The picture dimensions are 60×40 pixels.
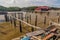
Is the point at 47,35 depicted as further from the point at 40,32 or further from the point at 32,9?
the point at 32,9

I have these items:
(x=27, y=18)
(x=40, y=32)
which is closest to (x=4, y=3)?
(x=27, y=18)

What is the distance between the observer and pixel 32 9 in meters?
8.41

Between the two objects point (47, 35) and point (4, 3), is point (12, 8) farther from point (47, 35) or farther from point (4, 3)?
point (47, 35)

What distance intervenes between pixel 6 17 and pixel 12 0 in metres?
1.43

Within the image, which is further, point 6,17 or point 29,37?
point 6,17

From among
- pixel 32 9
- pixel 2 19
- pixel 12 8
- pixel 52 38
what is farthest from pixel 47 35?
pixel 32 9

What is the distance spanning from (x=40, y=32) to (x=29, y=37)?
1.78 feet

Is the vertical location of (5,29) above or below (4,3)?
below

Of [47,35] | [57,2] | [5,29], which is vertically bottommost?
[5,29]

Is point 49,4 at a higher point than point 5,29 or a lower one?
higher

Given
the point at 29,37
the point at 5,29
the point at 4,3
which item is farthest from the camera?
the point at 4,3

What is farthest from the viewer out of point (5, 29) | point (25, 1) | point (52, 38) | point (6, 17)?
point (25, 1)

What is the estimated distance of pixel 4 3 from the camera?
24.1 feet

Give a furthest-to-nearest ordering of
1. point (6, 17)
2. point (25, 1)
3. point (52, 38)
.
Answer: point (25, 1) < point (6, 17) < point (52, 38)
